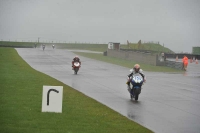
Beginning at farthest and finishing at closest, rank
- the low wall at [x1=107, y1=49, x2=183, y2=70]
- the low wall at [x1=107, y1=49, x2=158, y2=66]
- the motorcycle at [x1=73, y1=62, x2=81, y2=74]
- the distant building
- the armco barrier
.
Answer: the distant building
the low wall at [x1=107, y1=49, x2=158, y2=66]
the low wall at [x1=107, y1=49, x2=183, y2=70]
the armco barrier
the motorcycle at [x1=73, y1=62, x2=81, y2=74]

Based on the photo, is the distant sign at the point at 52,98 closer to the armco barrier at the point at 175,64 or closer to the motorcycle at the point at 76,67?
the motorcycle at the point at 76,67

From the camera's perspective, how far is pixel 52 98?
12.9m

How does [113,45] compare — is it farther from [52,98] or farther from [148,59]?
[52,98]

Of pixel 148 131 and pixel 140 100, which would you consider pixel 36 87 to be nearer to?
pixel 140 100

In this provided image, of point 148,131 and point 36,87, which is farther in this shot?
point 36,87

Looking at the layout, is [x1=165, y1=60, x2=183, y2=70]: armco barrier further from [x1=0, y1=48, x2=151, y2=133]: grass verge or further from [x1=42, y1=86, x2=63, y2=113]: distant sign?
[x1=42, y1=86, x2=63, y2=113]: distant sign

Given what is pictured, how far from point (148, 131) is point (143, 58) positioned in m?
46.4

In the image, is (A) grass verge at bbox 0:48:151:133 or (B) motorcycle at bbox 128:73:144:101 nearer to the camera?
(A) grass verge at bbox 0:48:151:133

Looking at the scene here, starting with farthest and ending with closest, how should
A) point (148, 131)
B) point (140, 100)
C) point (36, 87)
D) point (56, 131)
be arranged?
point (36, 87) < point (140, 100) < point (148, 131) < point (56, 131)

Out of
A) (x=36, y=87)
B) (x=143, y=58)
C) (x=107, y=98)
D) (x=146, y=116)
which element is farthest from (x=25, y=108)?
(x=143, y=58)

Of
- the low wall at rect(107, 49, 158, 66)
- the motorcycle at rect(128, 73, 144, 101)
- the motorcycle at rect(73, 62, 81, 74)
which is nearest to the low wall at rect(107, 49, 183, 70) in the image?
the low wall at rect(107, 49, 158, 66)

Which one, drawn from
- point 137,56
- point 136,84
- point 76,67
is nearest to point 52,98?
point 136,84

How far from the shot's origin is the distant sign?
12.7m

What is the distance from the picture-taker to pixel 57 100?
42.3 ft
